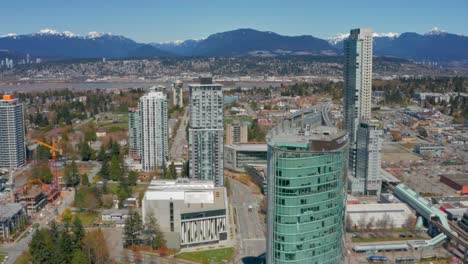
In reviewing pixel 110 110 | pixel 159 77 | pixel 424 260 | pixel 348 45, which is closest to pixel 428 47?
pixel 159 77

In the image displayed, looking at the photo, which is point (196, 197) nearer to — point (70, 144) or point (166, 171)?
point (166, 171)

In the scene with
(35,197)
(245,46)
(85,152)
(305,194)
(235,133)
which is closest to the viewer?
(305,194)

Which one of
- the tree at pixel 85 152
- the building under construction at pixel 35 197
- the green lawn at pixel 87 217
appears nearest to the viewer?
the green lawn at pixel 87 217

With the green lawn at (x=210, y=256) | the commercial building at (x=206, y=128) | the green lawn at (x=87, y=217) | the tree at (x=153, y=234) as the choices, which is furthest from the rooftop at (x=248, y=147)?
the green lawn at (x=210, y=256)

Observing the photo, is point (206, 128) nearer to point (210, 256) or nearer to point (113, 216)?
point (113, 216)

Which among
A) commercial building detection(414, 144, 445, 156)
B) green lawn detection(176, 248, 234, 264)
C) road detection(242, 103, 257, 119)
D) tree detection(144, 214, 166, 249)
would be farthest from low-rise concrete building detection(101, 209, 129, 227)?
road detection(242, 103, 257, 119)

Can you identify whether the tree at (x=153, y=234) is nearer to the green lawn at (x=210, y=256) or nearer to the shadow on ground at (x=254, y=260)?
the green lawn at (x=210, y=256)

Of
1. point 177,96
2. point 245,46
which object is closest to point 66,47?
point 245,46
